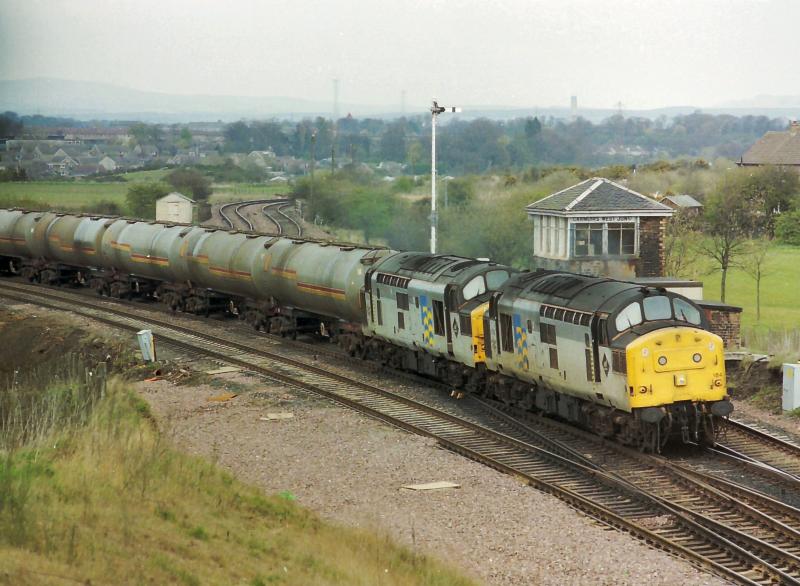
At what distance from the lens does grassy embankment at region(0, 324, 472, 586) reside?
13.4m

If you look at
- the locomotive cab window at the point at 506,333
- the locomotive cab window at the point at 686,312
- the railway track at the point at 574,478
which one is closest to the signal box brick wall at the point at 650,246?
the railway track at the point at 574,478

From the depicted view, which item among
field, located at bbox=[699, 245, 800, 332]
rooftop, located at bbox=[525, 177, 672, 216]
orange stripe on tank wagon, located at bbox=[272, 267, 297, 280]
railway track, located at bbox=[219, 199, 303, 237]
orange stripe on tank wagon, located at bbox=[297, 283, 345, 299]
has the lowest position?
field, located at bbox=[699, 245, 800, 332]

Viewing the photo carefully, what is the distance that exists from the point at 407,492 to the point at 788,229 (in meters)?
71.6

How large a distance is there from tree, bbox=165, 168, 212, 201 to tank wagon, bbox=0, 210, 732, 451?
5406 centimetres

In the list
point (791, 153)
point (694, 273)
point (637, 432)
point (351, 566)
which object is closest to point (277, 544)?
point (351, 566)

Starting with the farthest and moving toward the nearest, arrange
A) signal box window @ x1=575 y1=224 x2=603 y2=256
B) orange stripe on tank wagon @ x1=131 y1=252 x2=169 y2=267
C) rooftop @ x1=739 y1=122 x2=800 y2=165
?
rooftop @ x1=739 y1=122 x2=800 y2=165 → signal box window @ x1=575 y1=224 x2=603 y2=256 → orange stripe on tank wagon @ x1=131 y1=252 x2=169 y2=267

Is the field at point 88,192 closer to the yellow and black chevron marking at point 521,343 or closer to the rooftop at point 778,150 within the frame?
the rooftop at point 778,150

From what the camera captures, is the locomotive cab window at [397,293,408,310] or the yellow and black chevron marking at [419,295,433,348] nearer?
the yellow and black chevron marking at [419,295,433,348]

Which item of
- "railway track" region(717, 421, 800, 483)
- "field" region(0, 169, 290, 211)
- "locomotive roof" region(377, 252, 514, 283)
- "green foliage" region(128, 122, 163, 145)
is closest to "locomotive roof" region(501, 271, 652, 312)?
"locomotive roof" region(377, 252, 514, 283)

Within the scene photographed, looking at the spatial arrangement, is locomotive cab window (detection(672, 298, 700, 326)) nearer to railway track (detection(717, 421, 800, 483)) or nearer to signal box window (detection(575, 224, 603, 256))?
railway track (detection(717, 421, 800, 483))

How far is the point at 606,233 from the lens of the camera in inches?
1971

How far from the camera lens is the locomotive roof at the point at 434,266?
29141 millimetres

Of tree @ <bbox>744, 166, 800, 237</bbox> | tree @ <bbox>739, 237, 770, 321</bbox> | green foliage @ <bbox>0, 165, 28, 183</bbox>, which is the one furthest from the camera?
green foliage @ <bbox>0, 165, 28, 183</bbox>

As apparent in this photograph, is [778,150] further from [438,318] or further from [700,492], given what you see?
[700,492]
